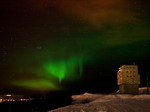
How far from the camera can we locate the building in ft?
253

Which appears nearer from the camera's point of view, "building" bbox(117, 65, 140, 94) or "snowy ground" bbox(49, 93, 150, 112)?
"snowy ground" bbox(49, 93, 150, 112)

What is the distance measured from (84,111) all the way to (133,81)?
58013 millimetres

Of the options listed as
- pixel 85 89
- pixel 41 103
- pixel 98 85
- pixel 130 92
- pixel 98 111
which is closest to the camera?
pixel 98 111

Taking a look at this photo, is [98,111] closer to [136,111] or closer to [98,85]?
[136,111]

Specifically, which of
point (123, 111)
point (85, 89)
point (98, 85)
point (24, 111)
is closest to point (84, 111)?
point (123, 111)

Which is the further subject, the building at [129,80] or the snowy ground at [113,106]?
the building at [129,80]

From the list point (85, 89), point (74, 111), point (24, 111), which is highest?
point (74, 111)

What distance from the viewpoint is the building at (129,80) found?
7706 centimetres

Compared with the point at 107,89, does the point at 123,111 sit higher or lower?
higher

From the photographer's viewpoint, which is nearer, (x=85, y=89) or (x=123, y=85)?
(x=123, y=85)

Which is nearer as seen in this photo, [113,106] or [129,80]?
[113,106]

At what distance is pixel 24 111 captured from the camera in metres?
45.2

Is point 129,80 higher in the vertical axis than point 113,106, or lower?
lower

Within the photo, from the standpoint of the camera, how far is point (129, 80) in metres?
78.1
